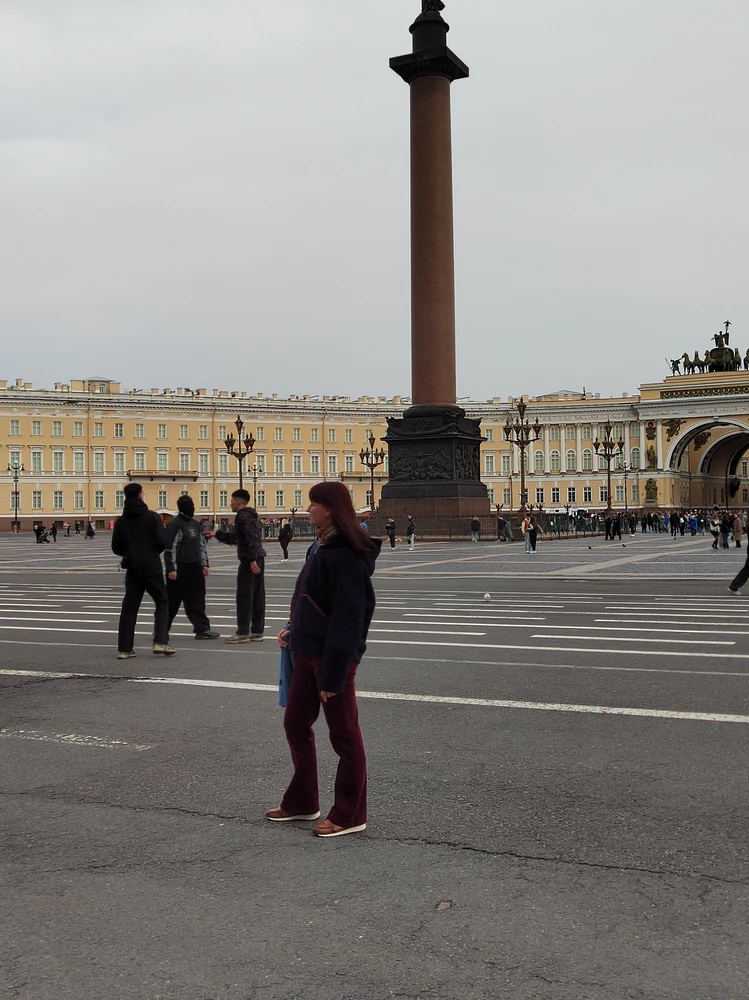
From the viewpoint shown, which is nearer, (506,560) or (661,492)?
(506,560)

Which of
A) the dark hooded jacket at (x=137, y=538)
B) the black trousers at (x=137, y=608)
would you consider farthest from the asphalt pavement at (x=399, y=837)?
the dark hooded jacket at (x=137, y=538)

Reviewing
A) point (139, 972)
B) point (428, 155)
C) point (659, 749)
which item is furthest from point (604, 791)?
point (428, 155)

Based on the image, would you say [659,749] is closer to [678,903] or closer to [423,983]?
[678,903]

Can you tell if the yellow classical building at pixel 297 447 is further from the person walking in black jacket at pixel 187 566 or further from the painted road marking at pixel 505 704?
the painted road marking at pixel 505 704

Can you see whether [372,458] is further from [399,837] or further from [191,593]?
[399,837]

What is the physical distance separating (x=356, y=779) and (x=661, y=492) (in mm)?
116909

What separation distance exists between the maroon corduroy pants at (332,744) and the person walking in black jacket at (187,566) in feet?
24.3

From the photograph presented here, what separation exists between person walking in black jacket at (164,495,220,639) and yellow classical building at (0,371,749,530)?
293 ft

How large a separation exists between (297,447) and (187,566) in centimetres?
10458

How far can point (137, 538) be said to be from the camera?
38.2ft

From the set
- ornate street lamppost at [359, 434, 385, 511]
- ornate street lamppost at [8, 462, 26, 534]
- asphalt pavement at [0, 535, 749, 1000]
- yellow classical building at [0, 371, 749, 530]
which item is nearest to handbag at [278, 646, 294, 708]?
asphalt pavement at [0, 535, 749, 1000]

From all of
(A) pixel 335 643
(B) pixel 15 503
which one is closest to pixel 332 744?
(A) pixel 335 643

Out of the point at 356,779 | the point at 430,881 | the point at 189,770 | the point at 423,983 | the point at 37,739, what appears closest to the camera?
the point at 423,983

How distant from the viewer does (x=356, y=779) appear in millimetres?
5215
